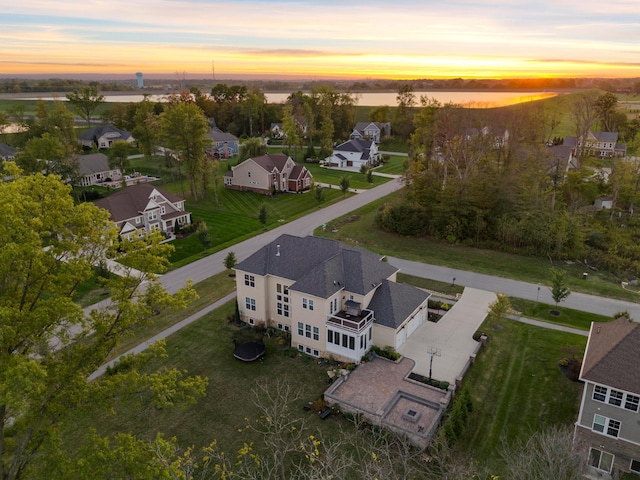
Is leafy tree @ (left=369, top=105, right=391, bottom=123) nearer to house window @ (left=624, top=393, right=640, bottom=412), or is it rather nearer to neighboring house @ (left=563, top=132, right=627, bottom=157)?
neighboring house @ (left=563, top=132, right=627, bottom=157)

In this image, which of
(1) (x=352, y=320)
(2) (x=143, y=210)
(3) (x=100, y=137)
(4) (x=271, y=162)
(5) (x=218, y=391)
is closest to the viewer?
(5) (x=218, y=391)

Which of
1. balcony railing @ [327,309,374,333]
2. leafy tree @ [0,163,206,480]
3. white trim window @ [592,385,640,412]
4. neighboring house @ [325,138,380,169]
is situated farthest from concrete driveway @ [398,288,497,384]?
neighboring house @ [325,138,380,169]

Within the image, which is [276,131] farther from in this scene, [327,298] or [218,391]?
[218,391]

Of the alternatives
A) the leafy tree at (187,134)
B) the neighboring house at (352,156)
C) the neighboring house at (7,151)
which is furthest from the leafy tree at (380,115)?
the neighboring house at (7,151)

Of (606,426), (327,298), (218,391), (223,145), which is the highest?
(327,298)

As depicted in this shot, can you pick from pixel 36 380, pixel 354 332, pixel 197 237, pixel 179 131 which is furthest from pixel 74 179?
pixel 36 380

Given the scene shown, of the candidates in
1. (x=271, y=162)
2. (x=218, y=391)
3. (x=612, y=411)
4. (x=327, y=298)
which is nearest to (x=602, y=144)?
(x=271, y=162)

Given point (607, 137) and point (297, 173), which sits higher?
point (607, 137)
